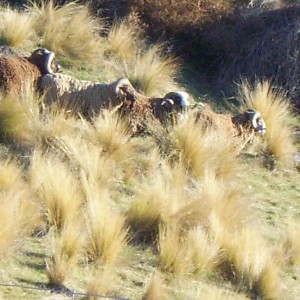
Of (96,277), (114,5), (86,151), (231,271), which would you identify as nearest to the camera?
(96,277)

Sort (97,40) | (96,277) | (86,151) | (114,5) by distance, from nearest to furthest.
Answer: (96,277) → (86,151) → (97,40) → (114,5)

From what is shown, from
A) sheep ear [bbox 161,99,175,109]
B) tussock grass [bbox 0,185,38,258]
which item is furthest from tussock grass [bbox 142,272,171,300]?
sheep ear [bbox 161,99,175,109]

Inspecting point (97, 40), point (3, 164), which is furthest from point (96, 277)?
point (97, 40)

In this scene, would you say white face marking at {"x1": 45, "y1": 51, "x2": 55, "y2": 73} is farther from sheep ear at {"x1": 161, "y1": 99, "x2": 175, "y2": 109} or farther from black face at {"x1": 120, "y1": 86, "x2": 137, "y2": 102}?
sheep ear at {"x1": 161, "y1": 99, "x2": 175, "y2": 109}

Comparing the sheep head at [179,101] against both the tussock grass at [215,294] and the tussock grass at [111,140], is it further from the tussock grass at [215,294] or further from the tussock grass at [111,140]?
the tussock grass at [215,294]

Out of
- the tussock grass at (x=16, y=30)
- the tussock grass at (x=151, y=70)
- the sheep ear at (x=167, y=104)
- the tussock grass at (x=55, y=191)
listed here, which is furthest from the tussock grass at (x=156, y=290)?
the tussock grass at (x=16, y=30)

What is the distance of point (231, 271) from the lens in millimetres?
8094

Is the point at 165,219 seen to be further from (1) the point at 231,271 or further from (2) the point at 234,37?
(2) the point at 234,37

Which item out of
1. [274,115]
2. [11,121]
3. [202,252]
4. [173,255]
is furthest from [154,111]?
[173,255]

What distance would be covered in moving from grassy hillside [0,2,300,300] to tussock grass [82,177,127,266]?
1cm

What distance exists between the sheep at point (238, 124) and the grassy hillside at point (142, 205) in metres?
0.15

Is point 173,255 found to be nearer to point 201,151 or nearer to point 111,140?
point 111,140

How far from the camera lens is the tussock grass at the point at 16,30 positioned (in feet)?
41.9

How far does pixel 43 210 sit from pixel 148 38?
6758 mm
